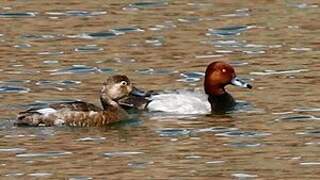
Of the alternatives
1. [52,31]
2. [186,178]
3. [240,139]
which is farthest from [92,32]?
[186,178]

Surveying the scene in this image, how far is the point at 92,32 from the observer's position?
832 inches

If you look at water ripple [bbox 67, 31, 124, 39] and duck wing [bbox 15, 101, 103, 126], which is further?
water ripple [bbox 67, 31, 124, 39]

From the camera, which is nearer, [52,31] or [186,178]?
[186,178]

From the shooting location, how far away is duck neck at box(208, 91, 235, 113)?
669 inches

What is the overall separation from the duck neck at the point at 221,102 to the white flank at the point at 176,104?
209 millimetres

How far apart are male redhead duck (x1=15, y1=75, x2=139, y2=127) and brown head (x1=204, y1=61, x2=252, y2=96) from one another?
152 cm

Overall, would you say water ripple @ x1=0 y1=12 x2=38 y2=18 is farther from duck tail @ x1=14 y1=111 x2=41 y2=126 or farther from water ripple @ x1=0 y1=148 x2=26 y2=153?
water ripple @ x1=0 y1=148 x2=26 y2=153

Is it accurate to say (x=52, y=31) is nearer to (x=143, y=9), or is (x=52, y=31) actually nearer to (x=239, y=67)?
(x=143, y=9)

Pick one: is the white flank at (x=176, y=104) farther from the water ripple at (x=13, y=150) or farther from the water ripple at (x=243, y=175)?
the water ripple at (x=243, y=175)

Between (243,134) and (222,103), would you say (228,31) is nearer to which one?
(222,103)

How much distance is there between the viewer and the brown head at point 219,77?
57.8 ft

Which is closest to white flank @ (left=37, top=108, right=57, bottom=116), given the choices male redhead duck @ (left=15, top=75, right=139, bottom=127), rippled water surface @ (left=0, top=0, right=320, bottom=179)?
male redhead duck @ (left=15, top=75, right=139, bottom=127)

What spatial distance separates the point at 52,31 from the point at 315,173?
895cm

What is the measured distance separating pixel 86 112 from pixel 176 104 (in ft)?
4.69
